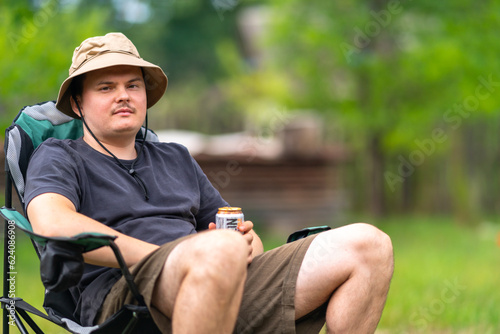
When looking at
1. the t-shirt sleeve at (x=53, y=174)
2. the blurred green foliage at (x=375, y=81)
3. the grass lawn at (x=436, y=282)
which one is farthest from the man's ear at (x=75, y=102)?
the blurred green foliage at (x=375, y=81)

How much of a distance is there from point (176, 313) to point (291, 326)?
519 mm

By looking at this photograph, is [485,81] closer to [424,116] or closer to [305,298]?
[424,116]

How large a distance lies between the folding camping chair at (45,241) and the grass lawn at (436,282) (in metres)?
1.56

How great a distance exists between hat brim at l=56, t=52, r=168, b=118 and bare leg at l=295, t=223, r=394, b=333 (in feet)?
3.17

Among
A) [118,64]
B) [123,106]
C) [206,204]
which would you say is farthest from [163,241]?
[118,64]

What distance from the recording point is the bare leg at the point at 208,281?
200 cm

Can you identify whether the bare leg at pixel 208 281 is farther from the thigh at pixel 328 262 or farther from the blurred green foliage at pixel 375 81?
the blurred green foliage at pixel 375 81

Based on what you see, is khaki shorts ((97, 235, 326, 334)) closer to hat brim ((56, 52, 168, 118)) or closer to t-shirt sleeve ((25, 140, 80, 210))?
t-shirt sleeve ((25, 140, 80, 210))

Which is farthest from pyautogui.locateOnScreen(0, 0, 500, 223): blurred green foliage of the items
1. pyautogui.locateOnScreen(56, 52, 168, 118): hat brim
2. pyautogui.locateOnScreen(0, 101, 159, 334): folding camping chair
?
pyautogui.locateOnScreen(56, 52, 168, 118): hat brim

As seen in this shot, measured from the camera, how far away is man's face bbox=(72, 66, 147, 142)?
262 centimetres

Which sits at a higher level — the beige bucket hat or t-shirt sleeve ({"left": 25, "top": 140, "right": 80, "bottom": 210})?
the beige bucket hat

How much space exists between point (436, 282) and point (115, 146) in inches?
163

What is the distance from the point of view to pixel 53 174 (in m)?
2.34

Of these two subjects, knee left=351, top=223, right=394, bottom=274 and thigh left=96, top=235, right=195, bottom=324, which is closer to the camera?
thigh left=96, top=235, right=195, bottom=324
